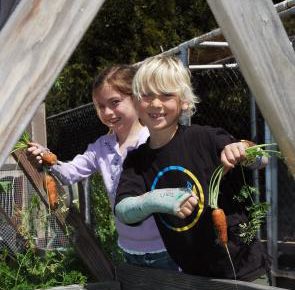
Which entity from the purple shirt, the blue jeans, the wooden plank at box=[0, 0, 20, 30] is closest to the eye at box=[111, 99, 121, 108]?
the purple shirt

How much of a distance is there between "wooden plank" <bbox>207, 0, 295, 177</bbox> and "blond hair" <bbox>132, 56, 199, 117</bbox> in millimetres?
849

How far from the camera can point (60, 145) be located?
32.0ft

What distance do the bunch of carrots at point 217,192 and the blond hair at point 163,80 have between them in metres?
0.41

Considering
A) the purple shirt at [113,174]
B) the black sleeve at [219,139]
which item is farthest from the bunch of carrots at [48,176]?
the black sleeve at [219,139]

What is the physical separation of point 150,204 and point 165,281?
0.47 m

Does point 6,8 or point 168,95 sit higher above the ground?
point 6,8

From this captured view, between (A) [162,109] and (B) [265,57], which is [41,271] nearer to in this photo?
(A) [162,109]

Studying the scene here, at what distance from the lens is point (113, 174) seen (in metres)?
3.66

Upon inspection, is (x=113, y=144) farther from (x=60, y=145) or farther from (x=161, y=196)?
(x=60, y=145)

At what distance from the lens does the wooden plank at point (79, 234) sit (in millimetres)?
3537

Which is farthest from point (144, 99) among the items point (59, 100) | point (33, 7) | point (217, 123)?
point (59, 100)

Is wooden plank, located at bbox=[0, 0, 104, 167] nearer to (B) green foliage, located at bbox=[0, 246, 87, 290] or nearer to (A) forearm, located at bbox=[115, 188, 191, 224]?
(A) forearm, located at bbox=[115, 188, 191, 224]

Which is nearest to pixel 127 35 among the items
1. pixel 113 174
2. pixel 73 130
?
pixel 73 130

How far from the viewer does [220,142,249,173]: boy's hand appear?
266 centimetres
